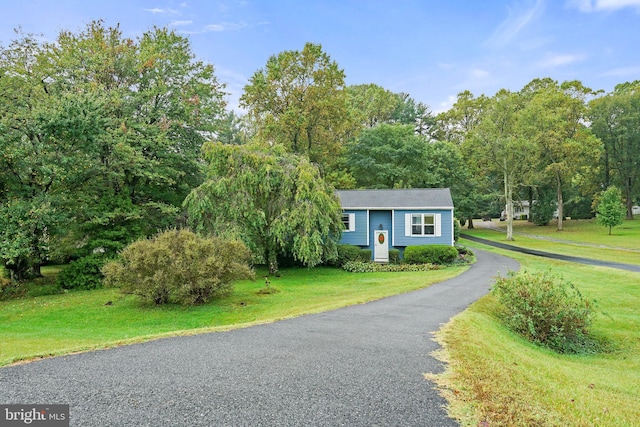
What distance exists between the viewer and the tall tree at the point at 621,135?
131 ft

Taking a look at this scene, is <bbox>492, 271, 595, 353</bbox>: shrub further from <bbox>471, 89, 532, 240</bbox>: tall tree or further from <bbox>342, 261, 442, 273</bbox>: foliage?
<bbox>471, 89, 532, 240</bbox>: tall tree

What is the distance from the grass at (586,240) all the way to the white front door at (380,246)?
39.7 feet

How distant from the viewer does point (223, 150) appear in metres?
17.2

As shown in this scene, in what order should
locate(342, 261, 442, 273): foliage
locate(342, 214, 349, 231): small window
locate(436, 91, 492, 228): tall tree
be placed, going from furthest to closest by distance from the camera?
1. locate(436, 91, 492, 228): tall tree
2. locate(342, 214, 349, 231): small window
3. locate(342, 261, 442, 273): foliage

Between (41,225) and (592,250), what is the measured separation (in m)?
31.6

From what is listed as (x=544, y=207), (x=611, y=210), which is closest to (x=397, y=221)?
(x=611, y=210)

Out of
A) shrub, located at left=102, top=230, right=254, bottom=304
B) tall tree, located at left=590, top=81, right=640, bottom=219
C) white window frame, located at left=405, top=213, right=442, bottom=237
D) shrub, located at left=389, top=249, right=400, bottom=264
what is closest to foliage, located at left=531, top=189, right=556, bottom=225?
tall tree, located at left=590, top=81, right=640, bottom=219

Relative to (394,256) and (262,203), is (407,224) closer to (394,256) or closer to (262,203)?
(394,256)

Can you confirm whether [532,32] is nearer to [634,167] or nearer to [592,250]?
[592,250]

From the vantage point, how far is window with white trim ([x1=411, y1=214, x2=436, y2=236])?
2084cm

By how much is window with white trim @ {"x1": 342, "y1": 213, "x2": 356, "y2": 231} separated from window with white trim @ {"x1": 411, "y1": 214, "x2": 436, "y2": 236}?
3.49 m

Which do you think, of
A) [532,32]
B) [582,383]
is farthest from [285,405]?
[532,32]

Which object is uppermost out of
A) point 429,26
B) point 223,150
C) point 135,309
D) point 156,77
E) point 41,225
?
point 429,26

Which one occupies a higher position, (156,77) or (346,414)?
(156,77)
